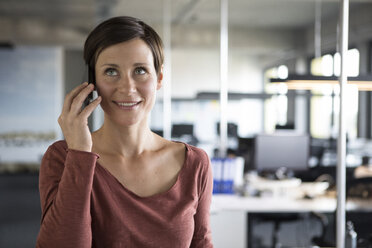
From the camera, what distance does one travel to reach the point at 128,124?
1.19 m

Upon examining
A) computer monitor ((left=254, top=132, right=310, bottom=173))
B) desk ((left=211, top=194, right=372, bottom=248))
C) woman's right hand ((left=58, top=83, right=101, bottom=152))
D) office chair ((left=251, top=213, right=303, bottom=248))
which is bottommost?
office chair ((left=251, top=213, right=303, bottom=248))

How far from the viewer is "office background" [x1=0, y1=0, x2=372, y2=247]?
7.48m

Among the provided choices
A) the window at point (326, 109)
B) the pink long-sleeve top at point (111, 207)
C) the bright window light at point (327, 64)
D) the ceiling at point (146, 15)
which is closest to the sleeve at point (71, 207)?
the pink long-sleeve top at point (111, 207)

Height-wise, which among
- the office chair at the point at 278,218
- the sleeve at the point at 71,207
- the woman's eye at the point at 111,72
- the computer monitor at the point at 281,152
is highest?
the woman's eye at the point at 111,72

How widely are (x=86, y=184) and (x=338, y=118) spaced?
2.14 ft

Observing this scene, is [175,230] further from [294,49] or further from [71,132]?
[294,49]

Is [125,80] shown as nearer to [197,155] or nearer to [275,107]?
[197,155]

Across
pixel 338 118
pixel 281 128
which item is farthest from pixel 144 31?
pixel 281 128

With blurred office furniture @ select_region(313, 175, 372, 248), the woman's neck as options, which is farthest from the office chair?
the woman's neck

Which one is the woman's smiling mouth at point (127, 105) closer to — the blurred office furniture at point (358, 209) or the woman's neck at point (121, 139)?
the woman's neck at point (121, 139)

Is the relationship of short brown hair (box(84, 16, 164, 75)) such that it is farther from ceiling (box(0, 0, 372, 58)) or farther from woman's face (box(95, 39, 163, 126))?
ceiling (box(0, 0, 372, 58))

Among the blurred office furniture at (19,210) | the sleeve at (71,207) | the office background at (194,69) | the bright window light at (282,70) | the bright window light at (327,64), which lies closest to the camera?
the sleeve at (71,207)

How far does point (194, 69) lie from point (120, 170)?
518 inches

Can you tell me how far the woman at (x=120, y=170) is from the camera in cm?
104
